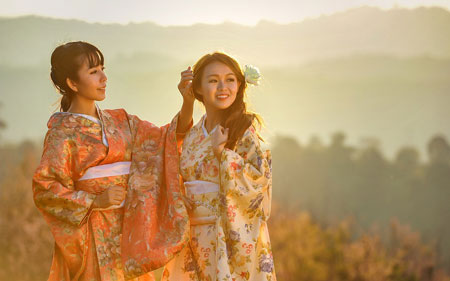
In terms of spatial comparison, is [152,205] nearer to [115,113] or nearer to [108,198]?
[108,198]

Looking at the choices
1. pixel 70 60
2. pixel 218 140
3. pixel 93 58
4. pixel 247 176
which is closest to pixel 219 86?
pixel 218 140

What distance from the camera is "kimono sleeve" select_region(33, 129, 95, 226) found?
2863 millimetres

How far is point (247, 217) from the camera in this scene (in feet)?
9.70

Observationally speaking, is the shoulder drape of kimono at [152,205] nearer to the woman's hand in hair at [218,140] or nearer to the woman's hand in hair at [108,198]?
the woman's hand in hair at [108,198]

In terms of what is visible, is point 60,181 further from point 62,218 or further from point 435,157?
point 435,157

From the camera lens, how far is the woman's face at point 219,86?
3.09m

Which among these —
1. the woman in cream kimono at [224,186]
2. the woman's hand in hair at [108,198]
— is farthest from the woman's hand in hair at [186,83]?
the woman's hand in hair at [108,198]

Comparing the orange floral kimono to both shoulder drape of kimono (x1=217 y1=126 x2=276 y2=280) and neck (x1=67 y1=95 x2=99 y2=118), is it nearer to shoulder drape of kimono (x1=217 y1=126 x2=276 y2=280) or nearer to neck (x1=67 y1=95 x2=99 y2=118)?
neck (x1=67 y1=95 x2=99 y2=118)

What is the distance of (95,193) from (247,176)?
0.79 metres

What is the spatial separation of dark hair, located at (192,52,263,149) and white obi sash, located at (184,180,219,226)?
9.6 inches

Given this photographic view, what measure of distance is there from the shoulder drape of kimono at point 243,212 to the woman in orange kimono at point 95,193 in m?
0.25

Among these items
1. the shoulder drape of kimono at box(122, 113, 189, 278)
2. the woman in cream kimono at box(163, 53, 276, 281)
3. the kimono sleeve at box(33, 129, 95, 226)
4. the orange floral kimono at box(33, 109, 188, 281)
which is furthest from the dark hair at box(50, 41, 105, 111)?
the woman in cream kimono at box(163, 53, 276, 281)

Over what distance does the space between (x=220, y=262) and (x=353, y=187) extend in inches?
206

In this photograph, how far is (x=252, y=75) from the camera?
124 inches
